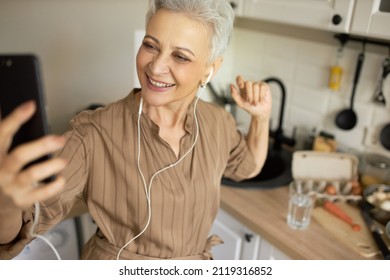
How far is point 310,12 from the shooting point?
108 centimetres

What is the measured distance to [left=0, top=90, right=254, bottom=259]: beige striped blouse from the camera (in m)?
0.71

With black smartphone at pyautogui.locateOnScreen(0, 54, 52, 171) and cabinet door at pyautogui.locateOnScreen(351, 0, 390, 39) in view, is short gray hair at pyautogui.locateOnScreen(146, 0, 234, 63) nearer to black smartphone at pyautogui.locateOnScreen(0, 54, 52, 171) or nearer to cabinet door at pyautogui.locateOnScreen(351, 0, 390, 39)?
black smartphone at pyautogui.locateOnScreen(0, 54, 52, 171)

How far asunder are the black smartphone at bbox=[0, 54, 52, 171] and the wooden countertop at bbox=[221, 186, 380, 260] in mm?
727

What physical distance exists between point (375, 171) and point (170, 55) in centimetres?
90

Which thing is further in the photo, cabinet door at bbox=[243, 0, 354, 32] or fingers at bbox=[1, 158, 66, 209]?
cabinet door at bbox=[243, 0, 354, 32]

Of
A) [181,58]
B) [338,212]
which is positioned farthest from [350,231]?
[181,58]

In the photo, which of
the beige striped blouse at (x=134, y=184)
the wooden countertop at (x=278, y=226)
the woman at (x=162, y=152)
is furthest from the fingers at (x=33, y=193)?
the wooden countertop at (x=278, y=226)

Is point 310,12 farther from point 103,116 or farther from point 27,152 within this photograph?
point 27,152

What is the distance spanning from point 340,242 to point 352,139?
485 mm

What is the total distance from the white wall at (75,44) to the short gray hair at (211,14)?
641mm

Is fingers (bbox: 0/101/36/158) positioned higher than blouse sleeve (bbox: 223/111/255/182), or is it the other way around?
fingers (bbox: 0/101/36/158)

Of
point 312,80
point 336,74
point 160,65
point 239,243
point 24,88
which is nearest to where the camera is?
point 24,88

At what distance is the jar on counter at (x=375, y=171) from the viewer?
1.22 meters

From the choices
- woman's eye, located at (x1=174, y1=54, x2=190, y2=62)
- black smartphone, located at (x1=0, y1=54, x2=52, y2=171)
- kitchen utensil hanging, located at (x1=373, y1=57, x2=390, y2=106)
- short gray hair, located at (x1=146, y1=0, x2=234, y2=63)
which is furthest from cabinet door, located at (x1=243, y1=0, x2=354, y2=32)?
black smartphone, located at (x1=0, y1=54, x2=52, y2=171)
